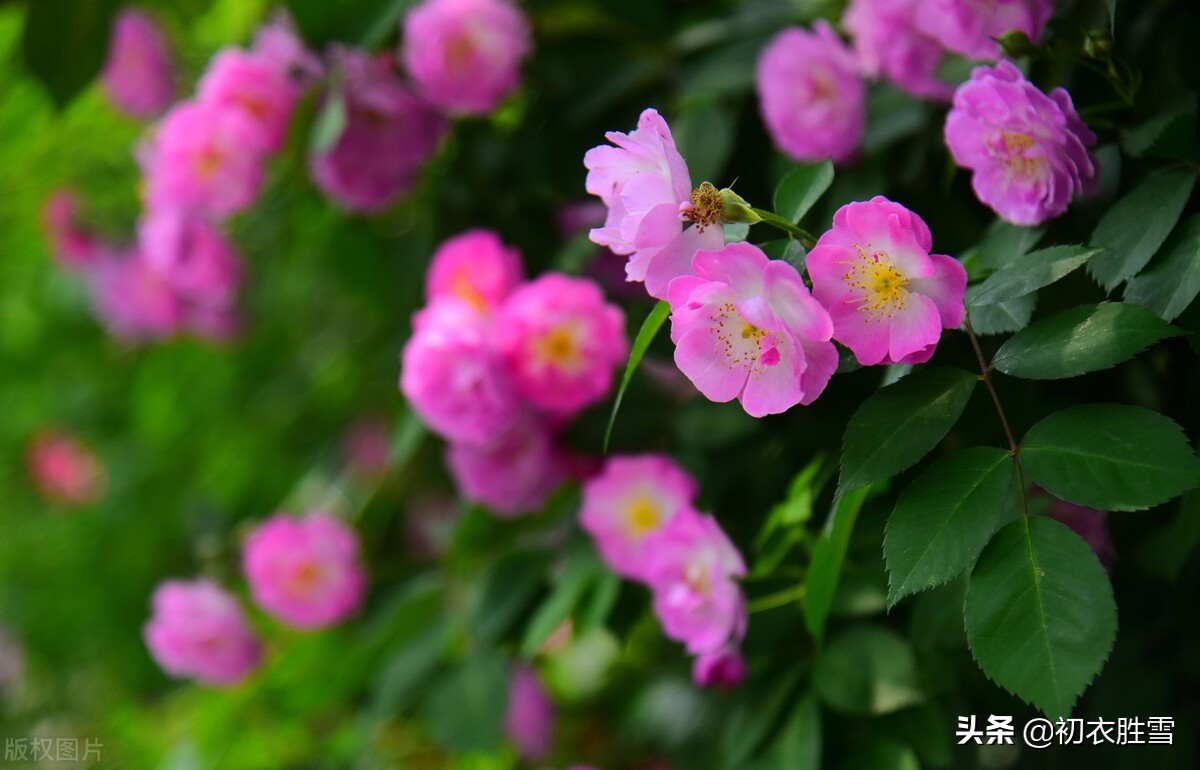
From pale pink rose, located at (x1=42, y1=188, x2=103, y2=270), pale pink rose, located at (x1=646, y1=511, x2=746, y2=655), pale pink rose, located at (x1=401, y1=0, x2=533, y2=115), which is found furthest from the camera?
pale pink rose, located at (x1=42, y1=188, x2=103, y2=270)

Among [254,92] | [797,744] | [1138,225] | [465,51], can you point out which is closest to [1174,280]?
[1138,225]

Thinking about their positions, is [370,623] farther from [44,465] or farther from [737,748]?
[44,465]

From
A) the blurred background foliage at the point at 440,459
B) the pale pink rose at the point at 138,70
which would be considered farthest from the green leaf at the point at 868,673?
the pale pink rose at the point at 138,70

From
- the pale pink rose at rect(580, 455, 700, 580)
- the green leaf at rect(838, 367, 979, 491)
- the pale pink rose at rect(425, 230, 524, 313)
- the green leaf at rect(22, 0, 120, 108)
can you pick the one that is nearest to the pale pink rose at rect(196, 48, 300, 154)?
the green leaf at rect(22, 0, 120, 108)

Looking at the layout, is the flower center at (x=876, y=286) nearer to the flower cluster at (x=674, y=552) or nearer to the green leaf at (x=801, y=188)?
the green leaf at (x=801, y=188)

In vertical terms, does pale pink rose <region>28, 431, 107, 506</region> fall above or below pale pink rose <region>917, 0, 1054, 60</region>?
→ below

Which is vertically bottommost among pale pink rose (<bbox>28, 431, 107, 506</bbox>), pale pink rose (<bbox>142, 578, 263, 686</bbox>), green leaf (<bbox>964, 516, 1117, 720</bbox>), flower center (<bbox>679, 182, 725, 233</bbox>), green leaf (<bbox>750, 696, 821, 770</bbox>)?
pale pink rose (<bbox>28, 431, 107, 506</bbox>)

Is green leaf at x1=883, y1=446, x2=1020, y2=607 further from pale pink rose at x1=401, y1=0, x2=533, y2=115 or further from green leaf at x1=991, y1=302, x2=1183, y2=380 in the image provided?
pale pink rose at x1=401, y1=0, x2=533, y2=115
